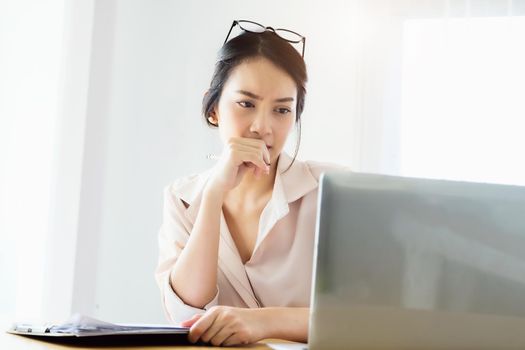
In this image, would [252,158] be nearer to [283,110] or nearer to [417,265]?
[283,110]

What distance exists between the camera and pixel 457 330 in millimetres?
670

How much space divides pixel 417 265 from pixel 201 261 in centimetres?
74

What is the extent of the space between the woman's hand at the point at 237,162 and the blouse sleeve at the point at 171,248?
7.3 inches

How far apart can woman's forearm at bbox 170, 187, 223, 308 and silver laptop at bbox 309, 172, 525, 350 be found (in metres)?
0.70

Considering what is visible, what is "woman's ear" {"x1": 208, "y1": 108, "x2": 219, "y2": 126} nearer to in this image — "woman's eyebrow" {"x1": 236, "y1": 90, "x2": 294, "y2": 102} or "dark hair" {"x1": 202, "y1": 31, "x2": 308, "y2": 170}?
"dark hair" {"x1": 202, "y1": 31, "x2": 308, "y2": 170}

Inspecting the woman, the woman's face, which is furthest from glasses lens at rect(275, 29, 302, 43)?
the woman's face

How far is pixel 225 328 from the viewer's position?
3.01 ft

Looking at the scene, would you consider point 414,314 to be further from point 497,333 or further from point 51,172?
point 51,172

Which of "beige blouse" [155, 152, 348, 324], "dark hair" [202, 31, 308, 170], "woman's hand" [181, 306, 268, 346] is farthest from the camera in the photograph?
"dark hair" [202, 31, 308, 170]

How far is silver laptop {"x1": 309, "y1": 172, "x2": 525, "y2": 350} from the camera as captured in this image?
658mm

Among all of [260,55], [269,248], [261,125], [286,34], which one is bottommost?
[269,248]

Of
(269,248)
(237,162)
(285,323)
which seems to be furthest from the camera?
(269,248)

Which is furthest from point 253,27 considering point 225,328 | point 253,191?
point 225,328

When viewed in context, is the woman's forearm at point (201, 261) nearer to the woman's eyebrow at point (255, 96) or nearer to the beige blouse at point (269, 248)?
the beige blouse at point (269, 248)
